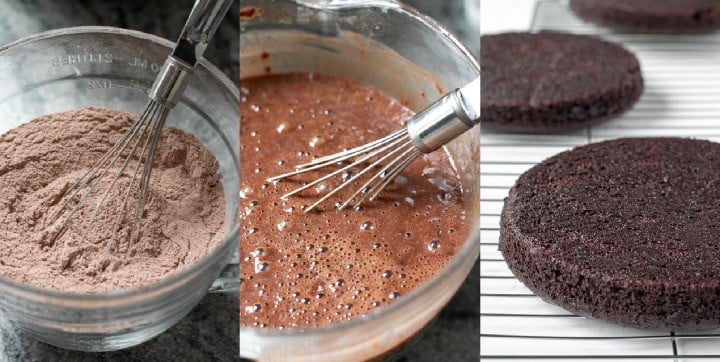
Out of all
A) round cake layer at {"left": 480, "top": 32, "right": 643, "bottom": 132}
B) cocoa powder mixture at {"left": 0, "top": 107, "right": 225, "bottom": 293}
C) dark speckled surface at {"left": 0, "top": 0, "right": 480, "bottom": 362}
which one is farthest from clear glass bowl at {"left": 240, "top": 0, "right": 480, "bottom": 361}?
round cake layer at {"left": 480, "top": 32, "right": 643, "bottom": 132}

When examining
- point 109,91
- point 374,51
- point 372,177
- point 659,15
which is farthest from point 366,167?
point 659,15

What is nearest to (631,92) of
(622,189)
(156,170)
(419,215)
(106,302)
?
(622,189)

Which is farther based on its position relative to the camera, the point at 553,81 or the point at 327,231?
the point at 553,81

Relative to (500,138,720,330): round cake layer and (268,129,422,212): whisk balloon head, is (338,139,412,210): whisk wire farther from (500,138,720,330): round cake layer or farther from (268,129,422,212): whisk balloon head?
(500,138,720,330): round cake layer

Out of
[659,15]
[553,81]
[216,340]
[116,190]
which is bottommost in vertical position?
[216,340]

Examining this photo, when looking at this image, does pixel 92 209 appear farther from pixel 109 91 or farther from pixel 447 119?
pixel 447 119

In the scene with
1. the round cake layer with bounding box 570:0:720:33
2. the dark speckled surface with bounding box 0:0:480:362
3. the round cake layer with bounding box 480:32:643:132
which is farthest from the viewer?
the round cake layer with bounding box 570:0:720:33
